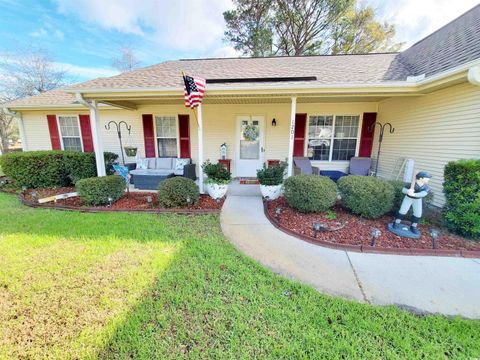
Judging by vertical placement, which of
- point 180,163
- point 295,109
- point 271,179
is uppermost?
point 295,109

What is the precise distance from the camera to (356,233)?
3465mm

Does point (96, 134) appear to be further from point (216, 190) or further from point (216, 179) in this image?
point (216, 190)

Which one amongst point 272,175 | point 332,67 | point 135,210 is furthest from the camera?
point 332,67

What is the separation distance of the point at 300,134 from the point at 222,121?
2819 millimetres

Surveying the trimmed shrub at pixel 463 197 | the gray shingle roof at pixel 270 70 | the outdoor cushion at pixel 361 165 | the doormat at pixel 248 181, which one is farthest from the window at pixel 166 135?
the trimmed shrub at pixel 463 197

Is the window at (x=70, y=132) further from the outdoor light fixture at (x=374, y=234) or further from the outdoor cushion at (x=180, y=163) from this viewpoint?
the outdoor light fixture at (x=374, y=234)

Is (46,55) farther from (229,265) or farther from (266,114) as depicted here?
(229,265)

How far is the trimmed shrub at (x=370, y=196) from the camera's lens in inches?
148

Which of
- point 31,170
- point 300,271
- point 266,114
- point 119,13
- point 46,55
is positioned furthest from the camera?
point 46,55

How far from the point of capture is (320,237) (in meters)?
3.37

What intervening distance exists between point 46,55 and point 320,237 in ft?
77.6

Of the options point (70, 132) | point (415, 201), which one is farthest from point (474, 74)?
point (70, 132)

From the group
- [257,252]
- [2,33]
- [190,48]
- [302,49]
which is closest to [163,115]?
[257,252]

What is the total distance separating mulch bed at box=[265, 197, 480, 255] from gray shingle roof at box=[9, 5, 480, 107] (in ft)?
9.78
